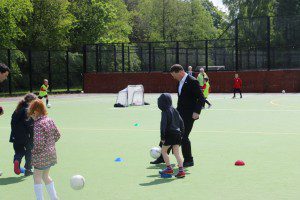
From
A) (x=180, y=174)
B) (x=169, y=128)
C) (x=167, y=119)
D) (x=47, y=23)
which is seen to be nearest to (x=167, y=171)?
(x=180, y=174)

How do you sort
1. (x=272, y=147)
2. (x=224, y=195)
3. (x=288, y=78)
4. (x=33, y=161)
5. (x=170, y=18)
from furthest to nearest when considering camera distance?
1. (x=170, y=18)
2. (x=288, y=78)
3. (x=272, y=147)
4. (x=224, y=195)
5. (x=33, y=161)

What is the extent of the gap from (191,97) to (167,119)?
3.57 feet

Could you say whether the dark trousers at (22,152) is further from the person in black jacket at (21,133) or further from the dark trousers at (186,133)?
the dark trousers at (186,133)

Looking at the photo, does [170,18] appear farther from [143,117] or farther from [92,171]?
[92,171]

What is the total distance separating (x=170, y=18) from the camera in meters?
79.6

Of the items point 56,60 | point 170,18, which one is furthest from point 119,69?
point 170,18

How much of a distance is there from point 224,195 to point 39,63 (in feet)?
132

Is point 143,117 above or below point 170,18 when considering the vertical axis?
below

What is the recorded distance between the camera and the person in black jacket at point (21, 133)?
30.0ft

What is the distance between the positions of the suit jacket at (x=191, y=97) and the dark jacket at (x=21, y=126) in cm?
256

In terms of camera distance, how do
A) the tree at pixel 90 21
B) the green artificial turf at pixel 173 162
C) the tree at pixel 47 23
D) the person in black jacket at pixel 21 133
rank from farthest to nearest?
the tree at pixel 90 21 → the tree at pixel 47 23 → the person in black jacket at pixel 21 133 → the green artificial turf at pixel 173 162

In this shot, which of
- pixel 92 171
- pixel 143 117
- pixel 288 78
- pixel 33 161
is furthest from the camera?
pixel 288 78

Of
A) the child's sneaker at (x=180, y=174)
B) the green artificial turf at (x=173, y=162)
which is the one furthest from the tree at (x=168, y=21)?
the child's sneaker at (x=180, y=174)

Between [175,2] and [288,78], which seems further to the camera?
[175,2]
